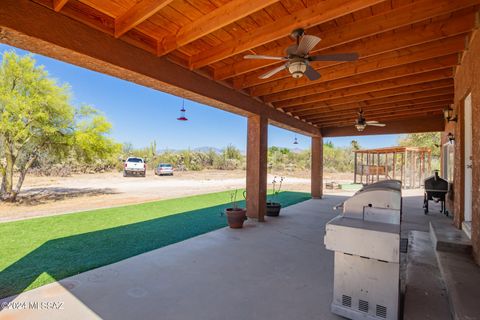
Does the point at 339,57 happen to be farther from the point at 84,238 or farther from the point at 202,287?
the point at 84,238

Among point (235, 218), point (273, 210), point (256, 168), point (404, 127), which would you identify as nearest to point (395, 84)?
point (256, 168)

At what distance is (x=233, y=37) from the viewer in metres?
3.29

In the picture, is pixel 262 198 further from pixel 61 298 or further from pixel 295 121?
pixel 61 298

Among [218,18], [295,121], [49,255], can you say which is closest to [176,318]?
[49,255]

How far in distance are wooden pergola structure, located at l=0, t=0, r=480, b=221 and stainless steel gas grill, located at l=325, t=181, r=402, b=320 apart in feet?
6.27

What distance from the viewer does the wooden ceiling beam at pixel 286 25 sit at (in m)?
2.38

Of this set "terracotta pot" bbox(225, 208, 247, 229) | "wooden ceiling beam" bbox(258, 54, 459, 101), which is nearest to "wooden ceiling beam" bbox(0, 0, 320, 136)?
"wooden ceiling beam" bbox(258, 54, 459, 101)

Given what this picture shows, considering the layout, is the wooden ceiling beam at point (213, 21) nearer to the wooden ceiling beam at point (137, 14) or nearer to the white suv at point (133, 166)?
the wooden ceiling beam at point (137, 14)

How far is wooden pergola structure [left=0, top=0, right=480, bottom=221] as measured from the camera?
246cm

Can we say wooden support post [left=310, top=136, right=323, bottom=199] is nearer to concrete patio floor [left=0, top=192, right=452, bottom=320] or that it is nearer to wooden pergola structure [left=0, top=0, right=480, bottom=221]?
wooden pergola structure [left=0, top=0, right=480, bottom=221]

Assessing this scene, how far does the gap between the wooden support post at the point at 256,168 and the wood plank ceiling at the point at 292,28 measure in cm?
131

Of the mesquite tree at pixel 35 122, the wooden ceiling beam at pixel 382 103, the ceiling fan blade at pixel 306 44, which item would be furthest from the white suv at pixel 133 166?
the ceiling fan blade at pixel 306 44

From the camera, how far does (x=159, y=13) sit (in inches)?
110

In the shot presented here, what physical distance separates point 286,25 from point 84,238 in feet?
15.0
